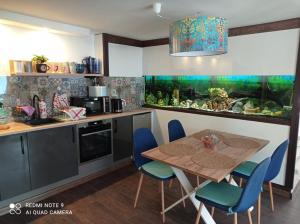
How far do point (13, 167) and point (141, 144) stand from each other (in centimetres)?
141

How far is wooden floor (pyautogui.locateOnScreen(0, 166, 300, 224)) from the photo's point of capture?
232 centimetres

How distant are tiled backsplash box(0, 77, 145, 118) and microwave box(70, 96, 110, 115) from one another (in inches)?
8.4

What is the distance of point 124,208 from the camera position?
253 cm

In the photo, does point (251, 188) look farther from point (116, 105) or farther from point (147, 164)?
point (116, 105)

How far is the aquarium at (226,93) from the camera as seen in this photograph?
2.84m

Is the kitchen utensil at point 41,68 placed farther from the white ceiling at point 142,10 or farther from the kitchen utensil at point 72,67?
the white ceiling at point 142,10

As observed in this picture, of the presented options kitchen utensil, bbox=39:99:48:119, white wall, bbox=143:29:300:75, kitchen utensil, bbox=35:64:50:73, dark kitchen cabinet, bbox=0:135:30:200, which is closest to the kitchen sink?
kitchen utensil, bbox=39:99:48:119

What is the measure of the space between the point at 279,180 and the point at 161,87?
2.38 m

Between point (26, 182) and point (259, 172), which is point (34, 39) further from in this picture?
point (259, 172)

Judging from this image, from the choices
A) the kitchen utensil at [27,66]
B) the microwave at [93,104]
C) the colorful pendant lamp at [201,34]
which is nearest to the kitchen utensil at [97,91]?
the microwave at [93,104]

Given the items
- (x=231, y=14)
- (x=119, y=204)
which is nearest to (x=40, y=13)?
(x=231, y=14)

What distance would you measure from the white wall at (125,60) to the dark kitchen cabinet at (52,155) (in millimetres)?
1382

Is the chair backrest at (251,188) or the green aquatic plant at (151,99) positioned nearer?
the chair backrest at (251,188)

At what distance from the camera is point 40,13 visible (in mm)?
2502
